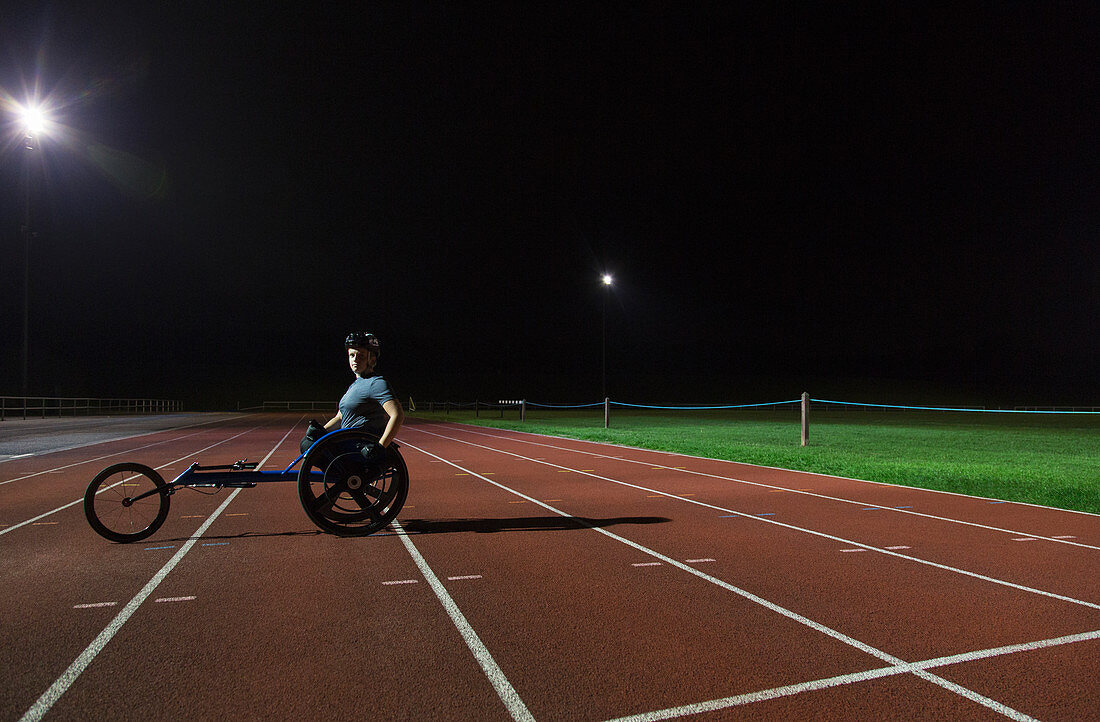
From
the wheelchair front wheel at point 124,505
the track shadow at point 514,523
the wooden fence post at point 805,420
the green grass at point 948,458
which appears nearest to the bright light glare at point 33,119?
the wheelchair front wheel at point 124,505

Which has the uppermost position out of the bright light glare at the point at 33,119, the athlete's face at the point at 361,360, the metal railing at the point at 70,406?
the bright light glare at the point at 33,119

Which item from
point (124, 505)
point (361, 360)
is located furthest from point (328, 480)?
point (124, 505)

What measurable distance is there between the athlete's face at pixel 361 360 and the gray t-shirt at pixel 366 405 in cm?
14

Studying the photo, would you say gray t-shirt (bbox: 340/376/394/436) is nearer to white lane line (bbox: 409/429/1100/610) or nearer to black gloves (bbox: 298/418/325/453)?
black gloves (bbox: 298/418/325/453)

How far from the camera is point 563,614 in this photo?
3.89 metres

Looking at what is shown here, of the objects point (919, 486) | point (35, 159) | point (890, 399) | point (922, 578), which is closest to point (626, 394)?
point (890, 399)

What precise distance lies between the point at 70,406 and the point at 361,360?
33670mm

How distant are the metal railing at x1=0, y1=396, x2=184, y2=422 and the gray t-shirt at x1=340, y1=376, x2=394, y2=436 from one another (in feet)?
81.2

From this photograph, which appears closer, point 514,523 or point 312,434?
point 312,434

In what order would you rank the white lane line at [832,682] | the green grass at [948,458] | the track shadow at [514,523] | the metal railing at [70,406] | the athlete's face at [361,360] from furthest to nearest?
the metal railing at [70,406]
the green grass at [948,458]
the track shadow at [514,523]
the athlete's face at [361,360]
the white lane line at [832,682]

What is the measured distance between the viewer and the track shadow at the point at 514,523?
20.7 ft

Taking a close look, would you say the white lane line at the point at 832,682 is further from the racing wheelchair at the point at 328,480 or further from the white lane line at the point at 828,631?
the racing wheelchair at the point at 328,480

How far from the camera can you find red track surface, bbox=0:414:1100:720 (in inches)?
111

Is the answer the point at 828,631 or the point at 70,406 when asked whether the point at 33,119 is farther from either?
the point at 828,631
